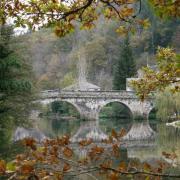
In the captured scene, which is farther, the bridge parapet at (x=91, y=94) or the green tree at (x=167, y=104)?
the bridge parapet at (x=91, y=94)

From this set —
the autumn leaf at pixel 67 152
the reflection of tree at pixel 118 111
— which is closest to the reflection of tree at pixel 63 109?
the reflection of tree at pixel 118 111

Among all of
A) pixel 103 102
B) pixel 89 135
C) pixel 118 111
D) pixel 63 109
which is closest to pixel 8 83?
pixel 89 135

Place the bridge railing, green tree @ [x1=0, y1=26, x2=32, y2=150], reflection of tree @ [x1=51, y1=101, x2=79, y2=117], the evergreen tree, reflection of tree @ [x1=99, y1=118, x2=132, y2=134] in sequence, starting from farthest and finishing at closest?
reflection of tree @ [x1=51, y1=101, x2=79, y2=117]
the evergreen tree
the bridge railing
reflection of tree @ [x1=99, y1=118, x2=132, y2=134]
green tree @ [x1=0, y1=26, x2=32, y2=150]

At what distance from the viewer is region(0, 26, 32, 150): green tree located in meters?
21.7

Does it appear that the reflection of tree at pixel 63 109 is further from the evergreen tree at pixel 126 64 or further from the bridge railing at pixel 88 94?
the evergreen tree at pixel 126 64

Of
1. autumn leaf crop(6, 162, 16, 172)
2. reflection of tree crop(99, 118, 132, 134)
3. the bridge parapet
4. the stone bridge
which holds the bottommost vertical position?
reflection of tree crop(99, 118, 132, 134)

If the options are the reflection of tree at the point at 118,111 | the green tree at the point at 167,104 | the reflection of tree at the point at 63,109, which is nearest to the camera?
the green tree at the point at 167,104

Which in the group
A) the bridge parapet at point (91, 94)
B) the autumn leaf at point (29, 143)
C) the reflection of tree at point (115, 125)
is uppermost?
the autumn leaf at point (29, 143)

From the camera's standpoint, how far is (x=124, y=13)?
425 cm

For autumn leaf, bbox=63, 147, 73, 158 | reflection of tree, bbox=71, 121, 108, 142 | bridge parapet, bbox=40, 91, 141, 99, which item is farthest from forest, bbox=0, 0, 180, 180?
bridge parapet, bbox=40, 91, 141, 99

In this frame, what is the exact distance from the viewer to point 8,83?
72.6 feet

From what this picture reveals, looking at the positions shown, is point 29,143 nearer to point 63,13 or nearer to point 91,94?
point 63,13

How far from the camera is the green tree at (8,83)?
71.2ft

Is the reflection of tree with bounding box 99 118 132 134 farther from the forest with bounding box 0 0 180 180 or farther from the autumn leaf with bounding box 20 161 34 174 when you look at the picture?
the autumn leaf with bounding box 20 161 34 174
